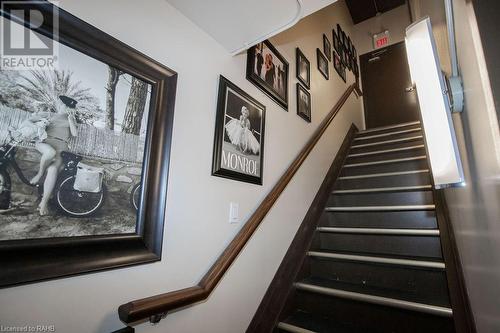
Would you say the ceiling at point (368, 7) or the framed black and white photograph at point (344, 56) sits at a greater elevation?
the ceiling at point (368, 7)

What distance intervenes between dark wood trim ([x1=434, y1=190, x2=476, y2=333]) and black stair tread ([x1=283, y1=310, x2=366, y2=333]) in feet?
1.57

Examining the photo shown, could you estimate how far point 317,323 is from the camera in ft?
4.62

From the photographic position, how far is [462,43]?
86 centimetres

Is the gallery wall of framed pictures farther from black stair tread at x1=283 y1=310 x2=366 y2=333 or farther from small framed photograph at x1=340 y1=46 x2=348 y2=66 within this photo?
black stair tread at x1=283 y1=310 x2=366 y2=333

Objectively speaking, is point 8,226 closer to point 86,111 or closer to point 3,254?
point 3,254

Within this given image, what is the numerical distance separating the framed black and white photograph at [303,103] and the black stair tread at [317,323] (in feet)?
4.89

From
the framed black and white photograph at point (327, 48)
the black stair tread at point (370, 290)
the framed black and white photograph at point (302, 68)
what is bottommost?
the black stair tread at point (370, 290)

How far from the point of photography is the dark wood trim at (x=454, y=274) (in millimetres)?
1125

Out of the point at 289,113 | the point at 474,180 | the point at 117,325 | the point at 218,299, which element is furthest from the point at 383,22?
the point at 117,325

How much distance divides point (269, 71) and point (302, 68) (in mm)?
635

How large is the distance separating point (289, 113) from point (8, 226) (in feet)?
5.58

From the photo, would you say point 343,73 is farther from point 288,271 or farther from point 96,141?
point 96,141

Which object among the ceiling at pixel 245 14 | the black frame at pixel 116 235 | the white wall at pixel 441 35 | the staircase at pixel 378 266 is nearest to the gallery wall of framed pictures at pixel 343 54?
the staircase at pixel 378 266

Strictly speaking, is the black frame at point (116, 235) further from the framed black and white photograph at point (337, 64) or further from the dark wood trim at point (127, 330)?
the framed black and white photograph at point (337, 64)
